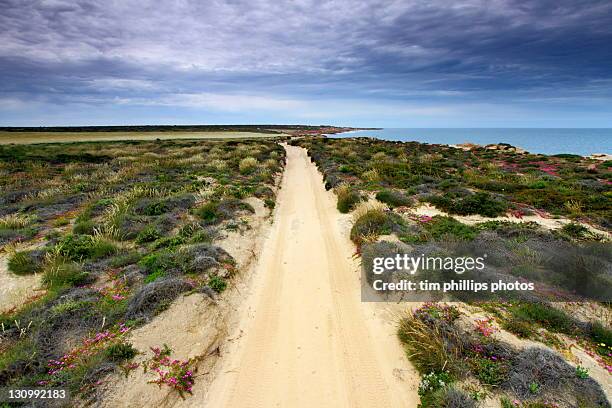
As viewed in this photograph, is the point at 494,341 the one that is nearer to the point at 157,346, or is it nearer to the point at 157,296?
the point at 157,346

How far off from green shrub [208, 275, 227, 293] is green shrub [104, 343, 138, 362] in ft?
7.61

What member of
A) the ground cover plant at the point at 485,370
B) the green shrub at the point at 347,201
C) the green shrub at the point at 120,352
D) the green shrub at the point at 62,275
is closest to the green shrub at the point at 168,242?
the green shrub at the point at 62,275

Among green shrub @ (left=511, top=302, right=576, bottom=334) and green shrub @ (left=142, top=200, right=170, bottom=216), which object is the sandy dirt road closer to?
green shrub @ (left=511, top=302, right=576, bottom=334)

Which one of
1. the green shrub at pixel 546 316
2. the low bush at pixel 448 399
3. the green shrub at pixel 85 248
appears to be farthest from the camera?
the green shrub at pixel 85 248

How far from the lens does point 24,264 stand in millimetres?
8039

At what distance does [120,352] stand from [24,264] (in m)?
5.44

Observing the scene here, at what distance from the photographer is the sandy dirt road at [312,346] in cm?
489

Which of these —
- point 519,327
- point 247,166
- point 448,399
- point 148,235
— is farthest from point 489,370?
Answer: point 247,166

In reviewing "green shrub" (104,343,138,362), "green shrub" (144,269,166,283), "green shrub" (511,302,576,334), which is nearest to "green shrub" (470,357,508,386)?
"green shrub" (511,302,576,334)

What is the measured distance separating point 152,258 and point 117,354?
11.5 ft

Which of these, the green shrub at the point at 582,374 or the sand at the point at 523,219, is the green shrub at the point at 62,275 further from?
the sand at the point at 523,219

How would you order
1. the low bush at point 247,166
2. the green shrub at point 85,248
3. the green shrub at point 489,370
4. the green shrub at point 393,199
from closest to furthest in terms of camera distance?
the green shrub at point 489,370, the green shrub at point 85,248, the green shrub at point 393,199, the low bush at point 247,166

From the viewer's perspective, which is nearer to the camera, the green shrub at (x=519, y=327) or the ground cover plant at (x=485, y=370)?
the ground cover plant at (x=485, y=370)

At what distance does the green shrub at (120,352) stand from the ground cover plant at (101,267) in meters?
0.02
